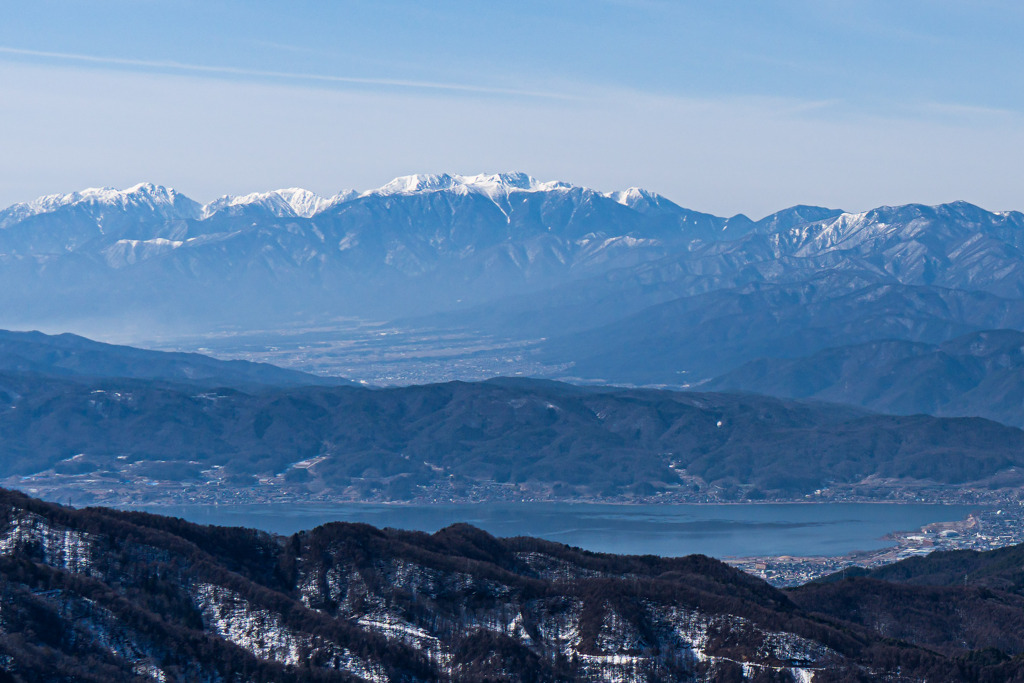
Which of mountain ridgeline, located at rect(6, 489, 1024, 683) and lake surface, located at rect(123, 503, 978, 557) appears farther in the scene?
lake surface, located at rect(123, 503, 978, 557)

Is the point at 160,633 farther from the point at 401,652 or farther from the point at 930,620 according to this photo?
the point at 930,620

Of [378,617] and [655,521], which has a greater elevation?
[378,617]

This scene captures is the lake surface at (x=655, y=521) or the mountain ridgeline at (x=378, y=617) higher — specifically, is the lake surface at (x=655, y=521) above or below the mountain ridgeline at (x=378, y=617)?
below

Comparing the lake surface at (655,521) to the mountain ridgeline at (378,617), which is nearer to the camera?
the mountain ridgeline at (378,617)

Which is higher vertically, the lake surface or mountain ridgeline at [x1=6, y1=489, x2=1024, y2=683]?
mountain ridgeline at [x1=6, y1=489, x2=1024, y2=683]
